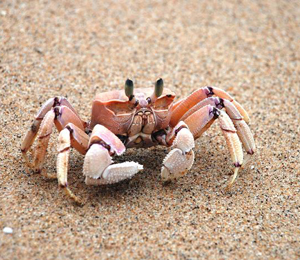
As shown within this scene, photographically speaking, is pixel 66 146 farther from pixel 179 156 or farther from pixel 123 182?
pixel 179 156

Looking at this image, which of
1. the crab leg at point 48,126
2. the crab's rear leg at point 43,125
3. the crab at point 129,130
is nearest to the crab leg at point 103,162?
the crab at point 129,130

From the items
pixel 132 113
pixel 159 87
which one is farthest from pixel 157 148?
pixel 159 87

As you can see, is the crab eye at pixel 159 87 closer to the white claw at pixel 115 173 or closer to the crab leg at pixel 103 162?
the crab leg at pixel 103 162

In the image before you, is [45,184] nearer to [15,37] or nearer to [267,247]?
[267,247]

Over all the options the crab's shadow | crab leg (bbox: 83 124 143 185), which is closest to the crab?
crab leg (bbox: 83 124 143 185)

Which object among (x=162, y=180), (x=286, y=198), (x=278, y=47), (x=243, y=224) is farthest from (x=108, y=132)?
(x=278, y=47)
